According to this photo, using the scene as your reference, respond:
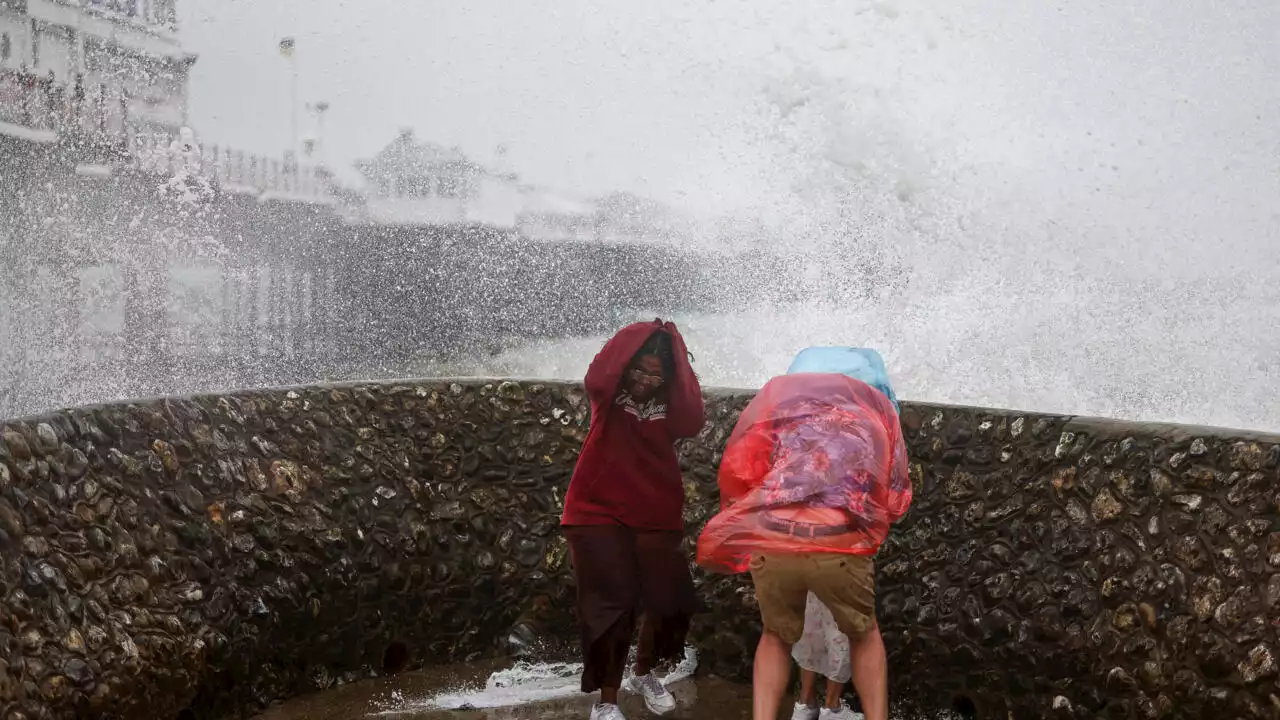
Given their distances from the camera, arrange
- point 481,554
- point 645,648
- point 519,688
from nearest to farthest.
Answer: point 645,648
point 519,688
point 481,554

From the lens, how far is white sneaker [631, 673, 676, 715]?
420 centimetres

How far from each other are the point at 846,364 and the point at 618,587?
1.08 m

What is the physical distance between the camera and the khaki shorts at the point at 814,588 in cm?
309

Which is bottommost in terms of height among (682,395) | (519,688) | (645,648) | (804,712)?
(519,688)

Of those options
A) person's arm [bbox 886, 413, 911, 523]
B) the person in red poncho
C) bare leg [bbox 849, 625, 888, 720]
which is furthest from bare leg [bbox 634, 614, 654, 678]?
person's arm [bbox 886, 413, 911, 523]

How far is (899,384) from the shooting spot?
489 inches

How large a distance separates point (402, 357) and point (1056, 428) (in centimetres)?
1193

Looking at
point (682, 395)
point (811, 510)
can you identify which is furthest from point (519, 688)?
point (811, 510)

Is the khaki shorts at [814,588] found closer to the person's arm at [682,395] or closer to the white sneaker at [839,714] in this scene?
the person's arm at [682,395]

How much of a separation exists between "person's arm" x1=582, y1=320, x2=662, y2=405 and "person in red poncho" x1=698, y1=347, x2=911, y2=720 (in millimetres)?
529

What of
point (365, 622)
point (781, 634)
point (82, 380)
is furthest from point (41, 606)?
point (82, 380)

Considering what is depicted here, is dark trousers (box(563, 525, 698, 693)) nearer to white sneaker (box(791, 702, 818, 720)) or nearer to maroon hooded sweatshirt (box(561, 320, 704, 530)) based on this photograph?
maroon hooded sweatshirt (box(561, 320, 704, 530))

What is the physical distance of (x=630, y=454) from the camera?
3818mm

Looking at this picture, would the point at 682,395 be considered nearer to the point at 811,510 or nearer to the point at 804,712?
the point at 811,510
